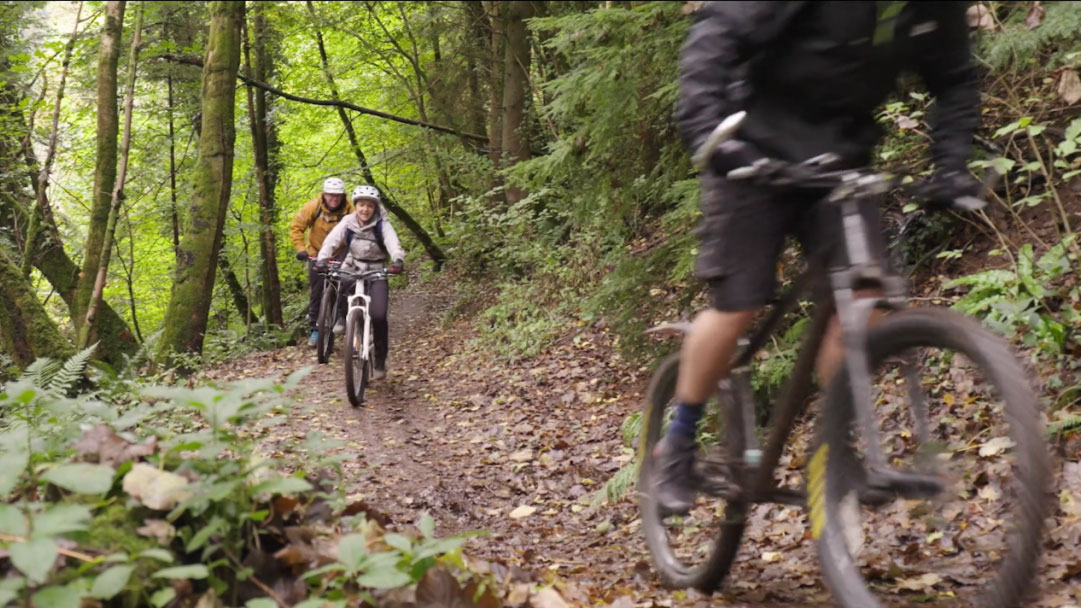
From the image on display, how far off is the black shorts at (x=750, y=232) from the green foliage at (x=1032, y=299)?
7.42 feet

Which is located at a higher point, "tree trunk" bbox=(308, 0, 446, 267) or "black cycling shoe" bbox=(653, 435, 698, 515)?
"tree trunk" bbox=(308, 0, 446, 267)

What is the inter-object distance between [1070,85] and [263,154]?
15.1m

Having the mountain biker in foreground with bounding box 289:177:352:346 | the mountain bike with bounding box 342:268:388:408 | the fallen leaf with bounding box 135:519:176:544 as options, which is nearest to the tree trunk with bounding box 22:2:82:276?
the mountain biker in foreground with bounding box 289:177:352:346

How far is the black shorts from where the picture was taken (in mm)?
2756

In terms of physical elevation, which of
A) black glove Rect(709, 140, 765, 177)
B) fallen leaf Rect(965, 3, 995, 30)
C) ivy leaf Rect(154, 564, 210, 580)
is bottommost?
ivy leaf Rect(154, 564, 210, 580)

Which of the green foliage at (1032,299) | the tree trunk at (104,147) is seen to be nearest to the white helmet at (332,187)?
the tree trunk at (104,147)

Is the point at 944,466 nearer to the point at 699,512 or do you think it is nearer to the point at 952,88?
the point at 952,88

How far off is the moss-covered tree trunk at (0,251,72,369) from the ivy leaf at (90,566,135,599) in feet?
30.4

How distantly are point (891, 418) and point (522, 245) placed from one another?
12.8 m

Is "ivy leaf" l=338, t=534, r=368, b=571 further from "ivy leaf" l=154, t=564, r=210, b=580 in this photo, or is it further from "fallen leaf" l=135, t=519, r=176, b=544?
"fallen leaf" l=135, t=519, r=176, b=544

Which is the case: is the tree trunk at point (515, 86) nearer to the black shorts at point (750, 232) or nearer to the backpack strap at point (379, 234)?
the backpack strap at point (379, 234)

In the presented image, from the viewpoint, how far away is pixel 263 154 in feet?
57.5

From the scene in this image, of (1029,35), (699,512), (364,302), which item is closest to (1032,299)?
(1029,35)

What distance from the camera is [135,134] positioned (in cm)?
1748
